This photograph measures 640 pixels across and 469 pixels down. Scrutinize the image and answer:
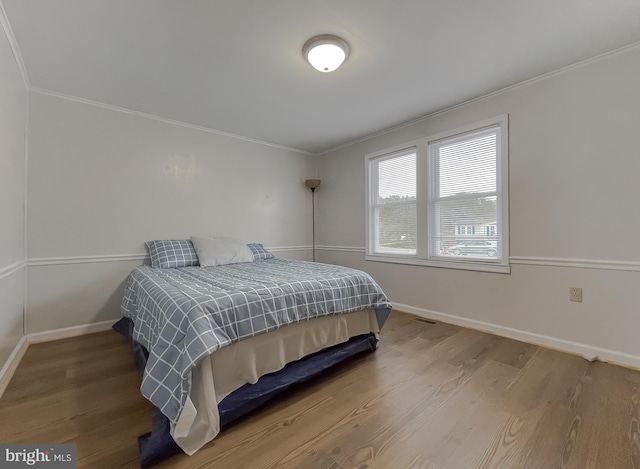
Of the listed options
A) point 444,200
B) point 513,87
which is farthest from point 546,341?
point 513,87

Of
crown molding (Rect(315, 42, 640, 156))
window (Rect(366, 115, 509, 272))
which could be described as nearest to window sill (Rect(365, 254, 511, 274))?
window (Rect(366, 115, 509, 272))

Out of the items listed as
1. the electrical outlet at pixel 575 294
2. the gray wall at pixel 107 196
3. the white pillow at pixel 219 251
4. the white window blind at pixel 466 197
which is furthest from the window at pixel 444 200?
the gray wall at pixel 107 196

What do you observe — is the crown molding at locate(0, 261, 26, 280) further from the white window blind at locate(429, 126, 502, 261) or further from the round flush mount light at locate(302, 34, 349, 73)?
the white window blind at locate(429, 126, 502, 261)

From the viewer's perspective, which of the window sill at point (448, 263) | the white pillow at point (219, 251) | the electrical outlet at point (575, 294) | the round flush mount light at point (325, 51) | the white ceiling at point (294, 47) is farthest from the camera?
the white pillow at point (219, 251)

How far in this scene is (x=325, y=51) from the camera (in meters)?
1.91

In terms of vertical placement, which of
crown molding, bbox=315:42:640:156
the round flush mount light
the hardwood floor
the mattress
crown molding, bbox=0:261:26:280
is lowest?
the hardwood floor

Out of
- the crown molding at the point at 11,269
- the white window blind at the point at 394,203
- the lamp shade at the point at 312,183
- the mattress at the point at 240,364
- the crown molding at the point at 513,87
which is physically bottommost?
the mattress at the point at 240,364

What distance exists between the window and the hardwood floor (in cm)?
108

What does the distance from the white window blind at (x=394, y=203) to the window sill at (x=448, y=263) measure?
0.32 ft

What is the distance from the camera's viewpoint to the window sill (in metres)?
2.61

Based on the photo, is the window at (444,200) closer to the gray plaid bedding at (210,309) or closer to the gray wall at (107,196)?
the gray plaid bedding at (210,309)

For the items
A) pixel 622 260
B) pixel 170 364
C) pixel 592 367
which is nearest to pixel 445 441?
pixel 170 364

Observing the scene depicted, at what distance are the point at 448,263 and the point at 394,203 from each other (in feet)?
3.37

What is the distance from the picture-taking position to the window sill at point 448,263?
103 inches
